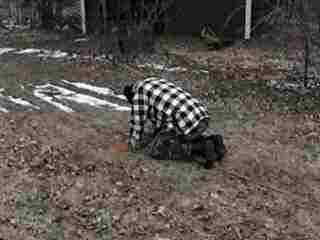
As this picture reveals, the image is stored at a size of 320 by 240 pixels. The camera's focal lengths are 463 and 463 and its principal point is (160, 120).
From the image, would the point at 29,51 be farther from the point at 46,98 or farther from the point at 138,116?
the point at 138,116

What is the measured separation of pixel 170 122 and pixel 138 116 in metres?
0.41

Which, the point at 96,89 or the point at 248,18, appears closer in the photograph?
the point at 96,89

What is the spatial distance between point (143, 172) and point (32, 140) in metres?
1.81

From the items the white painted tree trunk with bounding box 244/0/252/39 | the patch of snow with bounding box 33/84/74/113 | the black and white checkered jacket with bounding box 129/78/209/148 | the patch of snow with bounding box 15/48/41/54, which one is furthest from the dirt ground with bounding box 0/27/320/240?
the white painted tree trunk with bounding box 244/0/252/39

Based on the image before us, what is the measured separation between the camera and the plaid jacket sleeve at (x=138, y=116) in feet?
16.8

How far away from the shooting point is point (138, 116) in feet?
17.3

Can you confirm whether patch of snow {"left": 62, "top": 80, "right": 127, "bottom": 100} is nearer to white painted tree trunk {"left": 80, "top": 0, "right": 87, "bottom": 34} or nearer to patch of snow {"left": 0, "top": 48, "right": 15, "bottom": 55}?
patch of snow {"left": 0, "top": 48, "right": 15, "bottom": 55}

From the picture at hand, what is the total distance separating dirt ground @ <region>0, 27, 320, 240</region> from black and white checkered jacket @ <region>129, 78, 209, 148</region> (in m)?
0.54

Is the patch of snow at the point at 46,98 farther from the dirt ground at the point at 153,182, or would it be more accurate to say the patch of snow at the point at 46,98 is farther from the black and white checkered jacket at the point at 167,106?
the black and white checkered jacket at the point at 167,106

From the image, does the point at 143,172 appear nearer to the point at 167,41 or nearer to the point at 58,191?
the point at 58,191

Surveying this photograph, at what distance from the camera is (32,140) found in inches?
241

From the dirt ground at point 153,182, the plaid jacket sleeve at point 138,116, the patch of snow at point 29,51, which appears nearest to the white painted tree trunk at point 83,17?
the patch of snow at point 29,51

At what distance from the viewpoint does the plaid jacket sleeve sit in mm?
5117

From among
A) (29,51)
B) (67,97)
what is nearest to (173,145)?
(67,97)
